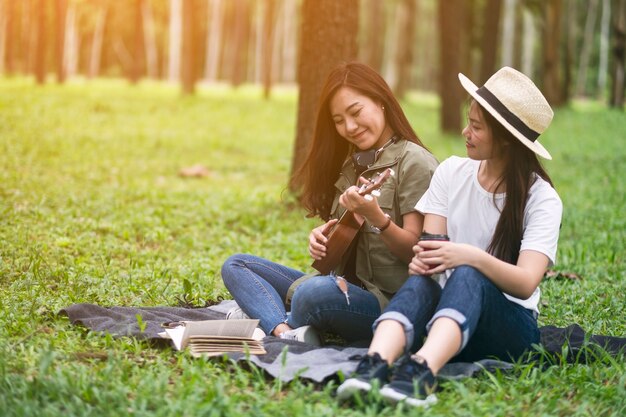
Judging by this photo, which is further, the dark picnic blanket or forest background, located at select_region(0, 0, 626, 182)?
forest background, located at select_region(0, 0, 626, 182)

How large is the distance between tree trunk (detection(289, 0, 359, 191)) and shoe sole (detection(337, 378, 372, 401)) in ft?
17.2

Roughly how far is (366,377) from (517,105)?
1.51m

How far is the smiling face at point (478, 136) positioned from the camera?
168 inches

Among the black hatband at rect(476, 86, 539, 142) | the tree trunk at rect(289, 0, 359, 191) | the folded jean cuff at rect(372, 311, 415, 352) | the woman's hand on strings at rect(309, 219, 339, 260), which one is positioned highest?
the tree trunk at rect(289, 0, 359, 191)

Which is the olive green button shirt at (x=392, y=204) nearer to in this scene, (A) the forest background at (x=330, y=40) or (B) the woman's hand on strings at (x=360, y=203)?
(B) the woman's hand on strings at (x=360, y=203)

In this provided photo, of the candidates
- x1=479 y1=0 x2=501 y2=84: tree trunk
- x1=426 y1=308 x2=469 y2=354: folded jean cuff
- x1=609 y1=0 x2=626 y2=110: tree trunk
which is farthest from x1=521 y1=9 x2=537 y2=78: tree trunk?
x1=426 y1=308 x2=469 y2=354: folded jean cuff

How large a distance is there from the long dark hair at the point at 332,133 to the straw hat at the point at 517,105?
2.07 ft

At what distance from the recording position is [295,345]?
14.8 ft

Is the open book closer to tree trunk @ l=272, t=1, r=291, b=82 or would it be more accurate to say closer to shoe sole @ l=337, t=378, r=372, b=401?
shoe sole @ l=337, t=378, r=372, b=401

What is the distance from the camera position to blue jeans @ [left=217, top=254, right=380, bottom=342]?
455cm

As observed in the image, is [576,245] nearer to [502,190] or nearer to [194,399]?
[502,190]

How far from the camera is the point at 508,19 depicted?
28266 mm

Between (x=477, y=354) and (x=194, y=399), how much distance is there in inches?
61.2

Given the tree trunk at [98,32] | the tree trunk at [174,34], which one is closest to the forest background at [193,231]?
the tree trunk at [174,34]
